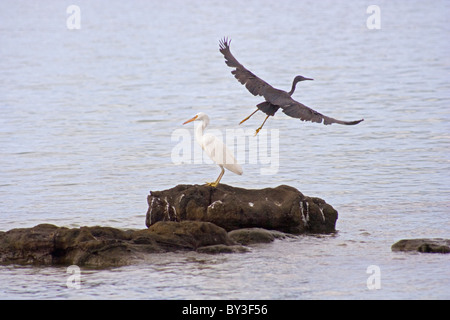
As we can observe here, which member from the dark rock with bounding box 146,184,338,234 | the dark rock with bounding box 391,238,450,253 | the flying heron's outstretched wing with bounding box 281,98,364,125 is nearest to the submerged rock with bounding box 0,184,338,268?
the dark rock with bounding box 146,184,338,234

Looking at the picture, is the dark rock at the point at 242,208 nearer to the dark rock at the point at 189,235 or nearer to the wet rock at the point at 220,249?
the dark rock at the point at 189,235

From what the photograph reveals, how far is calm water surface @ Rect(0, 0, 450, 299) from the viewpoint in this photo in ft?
38.6

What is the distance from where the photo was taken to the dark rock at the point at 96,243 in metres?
12.2

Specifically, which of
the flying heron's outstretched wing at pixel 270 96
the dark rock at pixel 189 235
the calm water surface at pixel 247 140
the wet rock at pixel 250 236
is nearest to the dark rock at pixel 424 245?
the calm water surface at pixel 247 140

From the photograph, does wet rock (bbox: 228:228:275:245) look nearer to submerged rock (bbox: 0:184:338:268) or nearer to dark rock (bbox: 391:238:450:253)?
submerged rock (bbox: 0:184:338:268)

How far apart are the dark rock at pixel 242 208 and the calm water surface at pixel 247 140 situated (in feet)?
1.21

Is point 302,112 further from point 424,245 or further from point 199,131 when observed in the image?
point 424,245

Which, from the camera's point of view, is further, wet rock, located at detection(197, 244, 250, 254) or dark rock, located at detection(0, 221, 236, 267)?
wet rock, located at detection(197, 244, 250, 254)

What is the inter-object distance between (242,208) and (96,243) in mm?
2264

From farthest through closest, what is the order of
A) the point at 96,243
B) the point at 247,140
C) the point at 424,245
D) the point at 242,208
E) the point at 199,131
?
the point at 247,140 → the point at 199,131 → the point at 242,208 → the point at 424,245 → the point at 96,243

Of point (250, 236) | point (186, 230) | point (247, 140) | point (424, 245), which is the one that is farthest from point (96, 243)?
point (247, 140)

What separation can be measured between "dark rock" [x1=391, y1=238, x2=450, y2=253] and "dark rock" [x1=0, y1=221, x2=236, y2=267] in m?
2.49

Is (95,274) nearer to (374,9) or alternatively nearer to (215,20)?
(215,20)

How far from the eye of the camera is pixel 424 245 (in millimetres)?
12477
